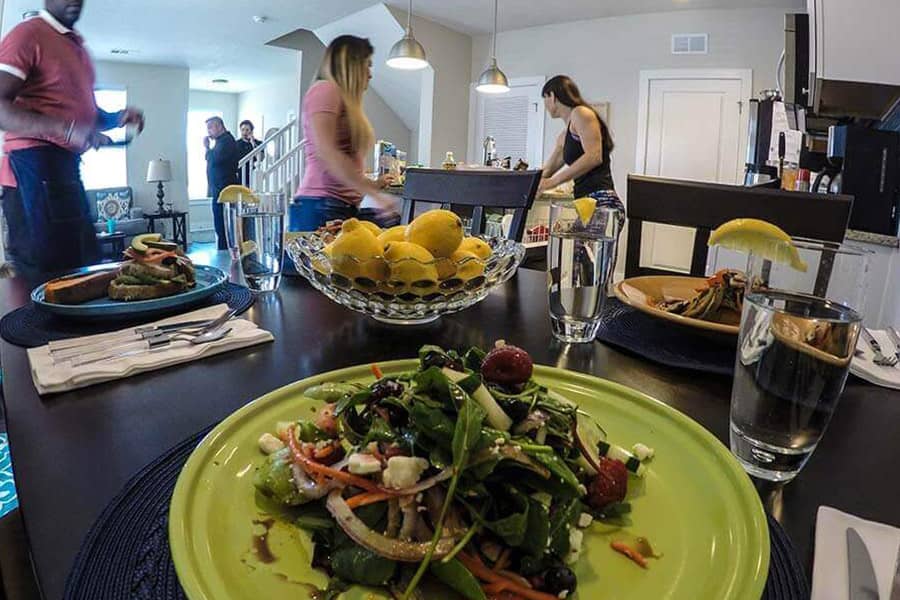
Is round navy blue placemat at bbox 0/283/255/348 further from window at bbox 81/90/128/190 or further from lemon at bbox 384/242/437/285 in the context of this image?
window at bbox 81/90/128/190

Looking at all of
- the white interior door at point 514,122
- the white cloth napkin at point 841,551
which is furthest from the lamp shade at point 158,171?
the white cloth napkin at point 841,551

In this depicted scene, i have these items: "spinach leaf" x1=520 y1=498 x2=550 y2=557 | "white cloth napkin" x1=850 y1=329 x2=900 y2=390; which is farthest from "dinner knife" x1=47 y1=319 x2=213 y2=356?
"white cloth napkin" x1=850 y1=329 x2=900 y2=390

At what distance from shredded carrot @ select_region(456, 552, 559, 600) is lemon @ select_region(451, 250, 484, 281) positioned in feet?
1.65

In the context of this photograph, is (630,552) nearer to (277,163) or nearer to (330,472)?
(330,472)

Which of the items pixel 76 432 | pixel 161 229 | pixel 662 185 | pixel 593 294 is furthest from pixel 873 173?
pixel 161 229

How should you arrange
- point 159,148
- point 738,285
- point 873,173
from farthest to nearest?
point 159,148 < point 873,173 < point 738,285

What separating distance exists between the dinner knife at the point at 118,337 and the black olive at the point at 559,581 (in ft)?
2.07

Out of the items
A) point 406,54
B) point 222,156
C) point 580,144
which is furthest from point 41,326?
point 222,156

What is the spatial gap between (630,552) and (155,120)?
9.42 meters

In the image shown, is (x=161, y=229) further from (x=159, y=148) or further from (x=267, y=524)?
(x=267, y=524)

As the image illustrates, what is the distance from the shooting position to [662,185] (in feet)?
4.46

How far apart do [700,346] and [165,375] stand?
2.31ft

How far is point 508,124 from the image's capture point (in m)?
6.29

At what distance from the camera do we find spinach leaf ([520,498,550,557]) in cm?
33
